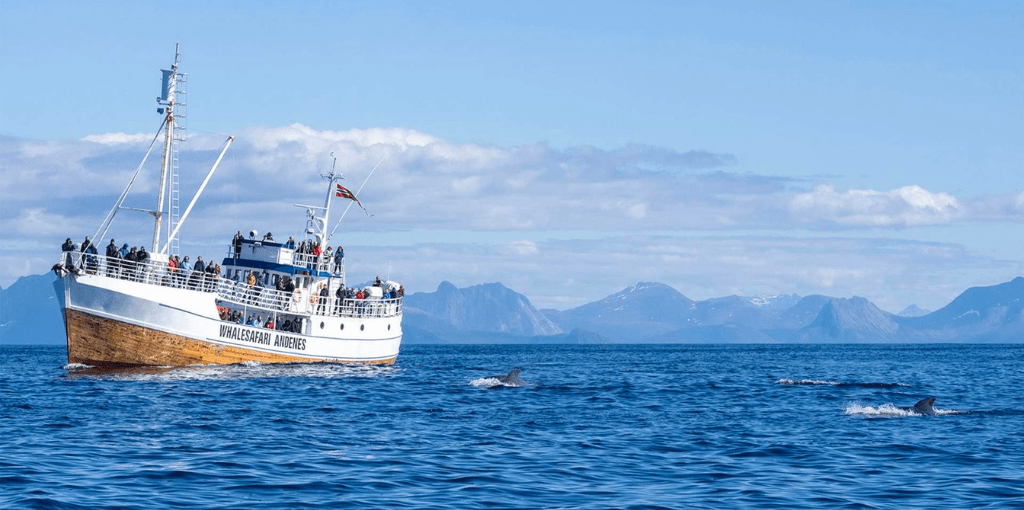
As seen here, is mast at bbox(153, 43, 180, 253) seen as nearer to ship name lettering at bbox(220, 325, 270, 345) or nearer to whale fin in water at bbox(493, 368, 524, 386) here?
ship name lettering at bbox(220, 325, 270, 345)

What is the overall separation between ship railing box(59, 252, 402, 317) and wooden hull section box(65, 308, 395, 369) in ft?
7.56

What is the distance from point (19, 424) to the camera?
31828 mm

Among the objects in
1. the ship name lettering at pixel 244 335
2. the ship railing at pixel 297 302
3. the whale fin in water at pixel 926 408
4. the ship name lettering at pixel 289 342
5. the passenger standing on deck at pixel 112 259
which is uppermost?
the passenger standing on deck at pixel 112 259

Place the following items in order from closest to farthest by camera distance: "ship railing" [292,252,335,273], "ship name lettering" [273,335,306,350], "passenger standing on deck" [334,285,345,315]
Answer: "ship name lettering" [273,335,306,350] → "passenger standing on deck" [334,285,345,315] → "ship railing" [292,252,335,273]

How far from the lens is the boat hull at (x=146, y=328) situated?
51094mm

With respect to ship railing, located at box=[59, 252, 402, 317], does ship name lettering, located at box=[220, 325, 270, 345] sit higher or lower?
lower

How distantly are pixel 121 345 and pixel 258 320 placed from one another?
883 centimetres

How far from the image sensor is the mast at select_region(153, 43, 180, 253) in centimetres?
5619

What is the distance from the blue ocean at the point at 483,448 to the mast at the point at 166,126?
1118 centimetres

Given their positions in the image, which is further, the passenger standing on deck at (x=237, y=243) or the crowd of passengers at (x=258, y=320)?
the passenger standing on deck at (x=237, y=243)

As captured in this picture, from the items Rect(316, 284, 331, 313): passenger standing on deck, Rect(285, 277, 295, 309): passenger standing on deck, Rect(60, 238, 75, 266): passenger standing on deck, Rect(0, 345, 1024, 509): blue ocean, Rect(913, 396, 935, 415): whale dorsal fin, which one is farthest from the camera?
Rect(316, 284, 331, 313): passenger standing on deck

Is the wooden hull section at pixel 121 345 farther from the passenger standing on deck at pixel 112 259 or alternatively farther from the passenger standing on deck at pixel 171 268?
the passenger standing on deck at pixel 171 268

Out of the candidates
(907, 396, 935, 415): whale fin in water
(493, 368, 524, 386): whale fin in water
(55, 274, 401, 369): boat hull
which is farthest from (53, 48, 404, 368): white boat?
(907, 396, 935, 415): whale fin in water

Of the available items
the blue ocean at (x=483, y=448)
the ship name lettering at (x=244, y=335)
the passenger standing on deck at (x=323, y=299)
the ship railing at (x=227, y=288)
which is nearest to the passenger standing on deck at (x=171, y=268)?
the ship railing at (x=227, y=288)
